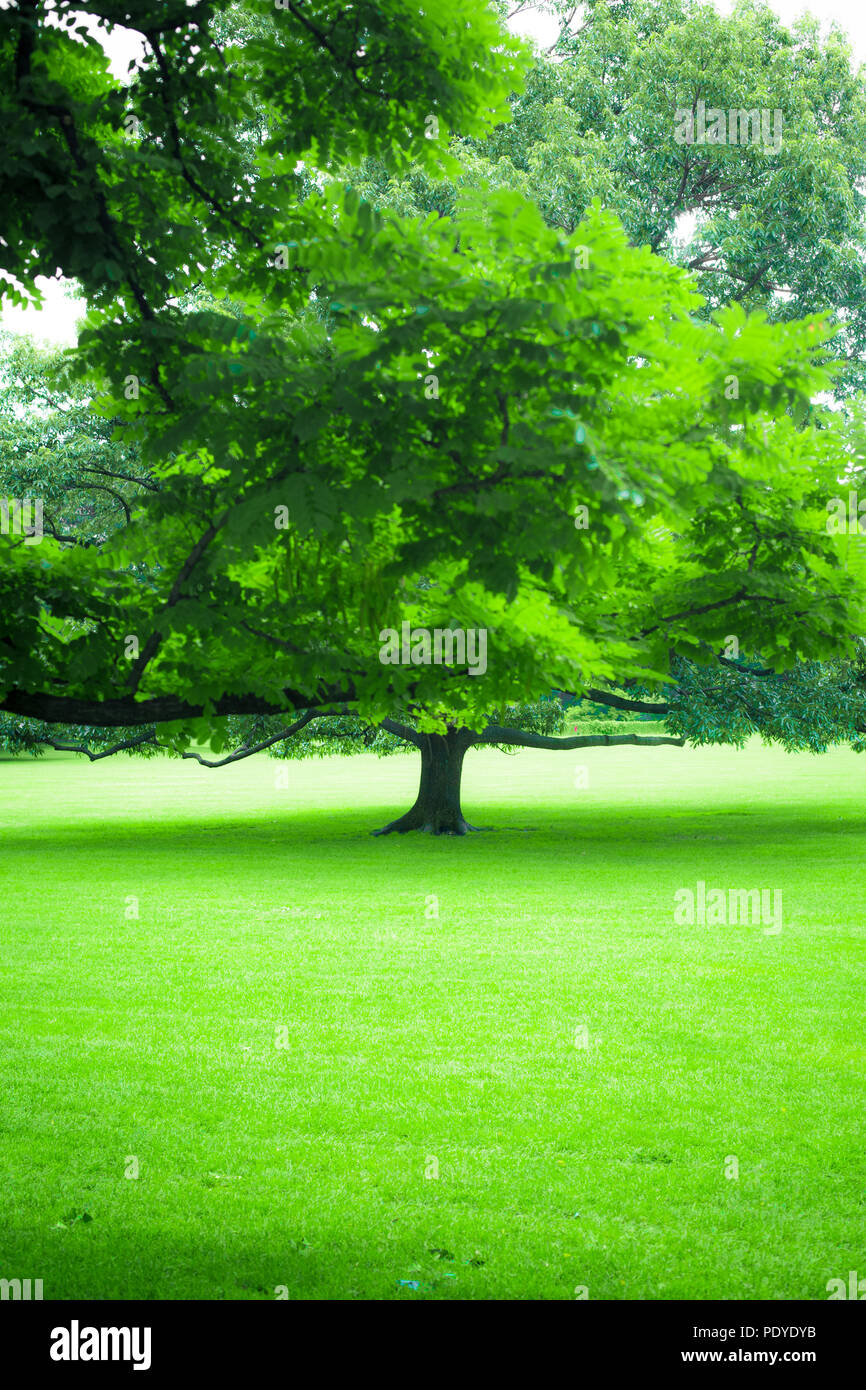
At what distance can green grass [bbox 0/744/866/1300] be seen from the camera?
671 centimetres

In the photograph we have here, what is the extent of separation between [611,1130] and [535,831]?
22.6 meters

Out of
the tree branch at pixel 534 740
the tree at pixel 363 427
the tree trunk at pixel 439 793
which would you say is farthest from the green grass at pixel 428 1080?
the tree branch at pixel 534 740

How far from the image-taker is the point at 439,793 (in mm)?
30266

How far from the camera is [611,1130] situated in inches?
345

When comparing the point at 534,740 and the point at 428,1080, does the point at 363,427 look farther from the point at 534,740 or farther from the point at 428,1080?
the point at 534,740

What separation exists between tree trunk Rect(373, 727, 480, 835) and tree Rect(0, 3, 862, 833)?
2179 centimetres

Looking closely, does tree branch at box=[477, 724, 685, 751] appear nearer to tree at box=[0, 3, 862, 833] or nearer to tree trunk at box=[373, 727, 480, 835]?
tree trunk at box=[373, 727, 480, 835]

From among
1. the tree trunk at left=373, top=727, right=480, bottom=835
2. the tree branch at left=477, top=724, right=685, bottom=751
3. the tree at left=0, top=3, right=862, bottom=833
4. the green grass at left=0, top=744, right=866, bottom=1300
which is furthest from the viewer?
the tree branch at left=477, top=724, right=685, bottom=751

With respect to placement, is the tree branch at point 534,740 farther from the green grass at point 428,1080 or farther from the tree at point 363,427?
the tree at point 363,427

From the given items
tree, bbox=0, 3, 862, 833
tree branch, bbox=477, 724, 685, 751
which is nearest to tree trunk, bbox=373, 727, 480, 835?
tree branch, bbox=477, 724, 685, 751

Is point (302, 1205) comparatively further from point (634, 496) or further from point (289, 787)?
point (289, 787)

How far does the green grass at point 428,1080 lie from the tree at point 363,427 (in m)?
3.03

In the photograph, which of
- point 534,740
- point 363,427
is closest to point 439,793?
point 534,740
